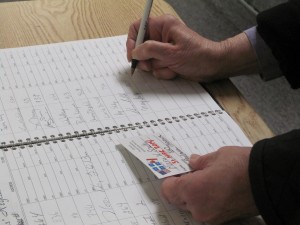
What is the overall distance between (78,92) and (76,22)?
0.26m

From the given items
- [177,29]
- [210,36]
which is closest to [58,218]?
[177,29]

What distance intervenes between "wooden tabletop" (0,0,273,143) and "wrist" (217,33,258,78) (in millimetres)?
27

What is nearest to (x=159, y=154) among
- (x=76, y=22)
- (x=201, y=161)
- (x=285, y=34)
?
(x=201, y=161)

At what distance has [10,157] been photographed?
0.73m

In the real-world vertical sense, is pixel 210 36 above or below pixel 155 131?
below

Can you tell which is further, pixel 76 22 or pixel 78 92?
pixel 76 22

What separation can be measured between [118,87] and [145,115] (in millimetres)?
93

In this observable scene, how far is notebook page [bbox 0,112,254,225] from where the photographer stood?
0.65 meters

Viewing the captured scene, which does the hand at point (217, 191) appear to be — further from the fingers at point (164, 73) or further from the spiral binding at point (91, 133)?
the fingers at point (164, 73)

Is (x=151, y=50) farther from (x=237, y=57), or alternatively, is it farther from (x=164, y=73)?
(x=237, y=57)

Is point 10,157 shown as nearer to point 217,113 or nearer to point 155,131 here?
point 155,131

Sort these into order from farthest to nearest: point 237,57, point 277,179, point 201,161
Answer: point 237,57 < point 201,161 < point 277,179

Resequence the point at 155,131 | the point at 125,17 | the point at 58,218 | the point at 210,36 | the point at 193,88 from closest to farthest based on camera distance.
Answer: the point at 58,218 < the point at 155,131 < the point at 193,88 < the point at 125,17 < the point at 210,36

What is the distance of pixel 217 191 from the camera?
676 millimetres
